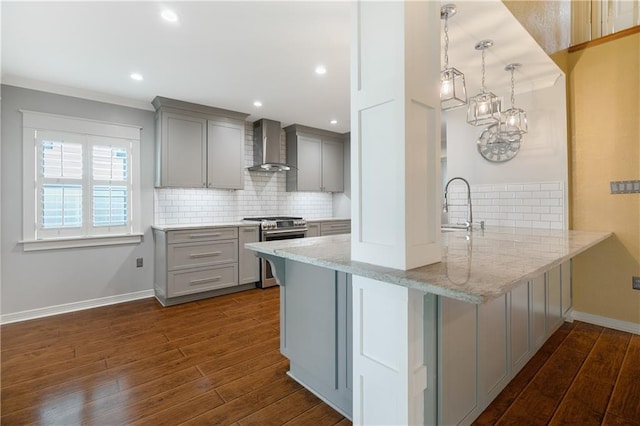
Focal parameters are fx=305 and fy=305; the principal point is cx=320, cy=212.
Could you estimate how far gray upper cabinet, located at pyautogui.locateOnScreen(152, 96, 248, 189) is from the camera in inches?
146

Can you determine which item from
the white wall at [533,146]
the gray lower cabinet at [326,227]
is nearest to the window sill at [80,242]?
the gray lower cabinet at [326,227]

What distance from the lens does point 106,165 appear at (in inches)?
141

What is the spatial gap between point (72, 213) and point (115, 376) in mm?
2173

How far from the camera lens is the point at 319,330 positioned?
180cm

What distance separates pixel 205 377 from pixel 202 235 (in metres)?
1.95

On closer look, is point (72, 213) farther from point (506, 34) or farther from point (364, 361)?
point (506, 34)

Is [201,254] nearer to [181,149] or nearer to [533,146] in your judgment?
[181,149]

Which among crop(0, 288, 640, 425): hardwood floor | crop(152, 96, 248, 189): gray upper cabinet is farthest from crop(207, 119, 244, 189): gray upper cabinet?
crop(0, 288, 640, 425): hardwood floor

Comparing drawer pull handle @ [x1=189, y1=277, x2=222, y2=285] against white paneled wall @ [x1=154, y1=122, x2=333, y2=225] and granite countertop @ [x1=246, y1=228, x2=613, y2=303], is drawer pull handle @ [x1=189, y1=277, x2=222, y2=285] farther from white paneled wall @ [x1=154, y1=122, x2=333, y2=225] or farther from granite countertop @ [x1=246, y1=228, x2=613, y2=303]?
granite countertop @ [x1=246, y1=228, x2=613, y2=303]

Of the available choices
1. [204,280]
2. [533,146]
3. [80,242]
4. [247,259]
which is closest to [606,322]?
[533,146]

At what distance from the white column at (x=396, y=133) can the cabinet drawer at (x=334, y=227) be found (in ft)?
11.8

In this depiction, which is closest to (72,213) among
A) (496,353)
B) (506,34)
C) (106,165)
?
(106,165)

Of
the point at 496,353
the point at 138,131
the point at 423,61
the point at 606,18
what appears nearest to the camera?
the point at 423,61

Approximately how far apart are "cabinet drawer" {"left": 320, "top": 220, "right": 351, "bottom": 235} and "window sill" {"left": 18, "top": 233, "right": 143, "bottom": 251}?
252 cm
